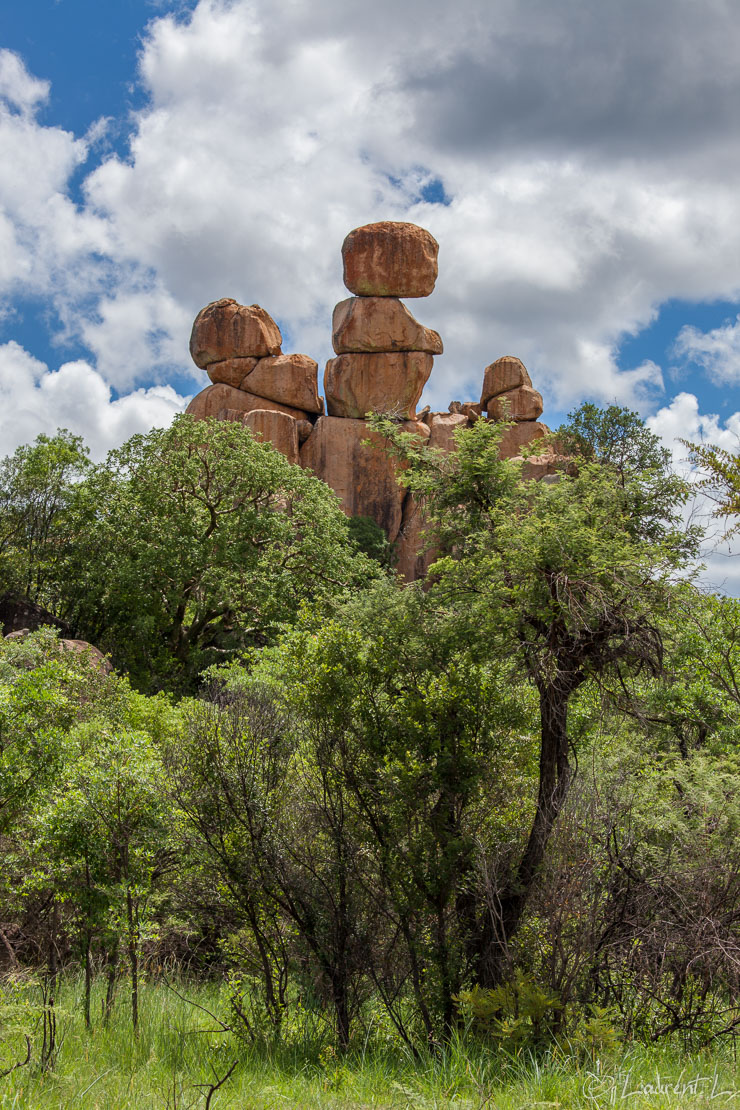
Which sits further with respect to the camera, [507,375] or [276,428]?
[507,375]

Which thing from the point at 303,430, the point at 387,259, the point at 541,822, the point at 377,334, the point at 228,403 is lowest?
the point at 541,822

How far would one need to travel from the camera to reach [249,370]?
38875 mm

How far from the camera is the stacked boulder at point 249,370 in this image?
38.4 meters

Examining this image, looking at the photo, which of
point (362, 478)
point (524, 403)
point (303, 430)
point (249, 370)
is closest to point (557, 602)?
point (362, 478)

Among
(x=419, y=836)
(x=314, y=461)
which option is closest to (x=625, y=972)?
(x=419, y=836)

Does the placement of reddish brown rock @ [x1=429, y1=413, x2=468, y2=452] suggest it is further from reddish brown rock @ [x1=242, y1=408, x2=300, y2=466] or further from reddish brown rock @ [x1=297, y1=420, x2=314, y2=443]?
reddish brown rock @ [x1=242, y1=408, x2=300, y2=466]

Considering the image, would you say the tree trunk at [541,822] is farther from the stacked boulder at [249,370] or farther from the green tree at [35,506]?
the stacked boulder at [249,370]

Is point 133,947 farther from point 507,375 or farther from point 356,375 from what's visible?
point 507,375

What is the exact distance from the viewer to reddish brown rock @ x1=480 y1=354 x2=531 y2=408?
135ft

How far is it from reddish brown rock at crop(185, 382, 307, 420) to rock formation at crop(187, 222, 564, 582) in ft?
0.14

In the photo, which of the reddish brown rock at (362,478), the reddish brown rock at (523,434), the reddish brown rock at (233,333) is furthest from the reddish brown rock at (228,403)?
the reddish brown rock at (523,434)

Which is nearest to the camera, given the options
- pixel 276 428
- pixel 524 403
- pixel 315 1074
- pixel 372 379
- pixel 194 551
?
pixel 315 1074

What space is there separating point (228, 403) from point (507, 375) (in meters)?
13.0

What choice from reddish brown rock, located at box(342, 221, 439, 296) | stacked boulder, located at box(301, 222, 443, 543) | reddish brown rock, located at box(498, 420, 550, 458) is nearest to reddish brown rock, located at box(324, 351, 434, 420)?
stacked boulder, located at box(301, 222, 443, 543)
